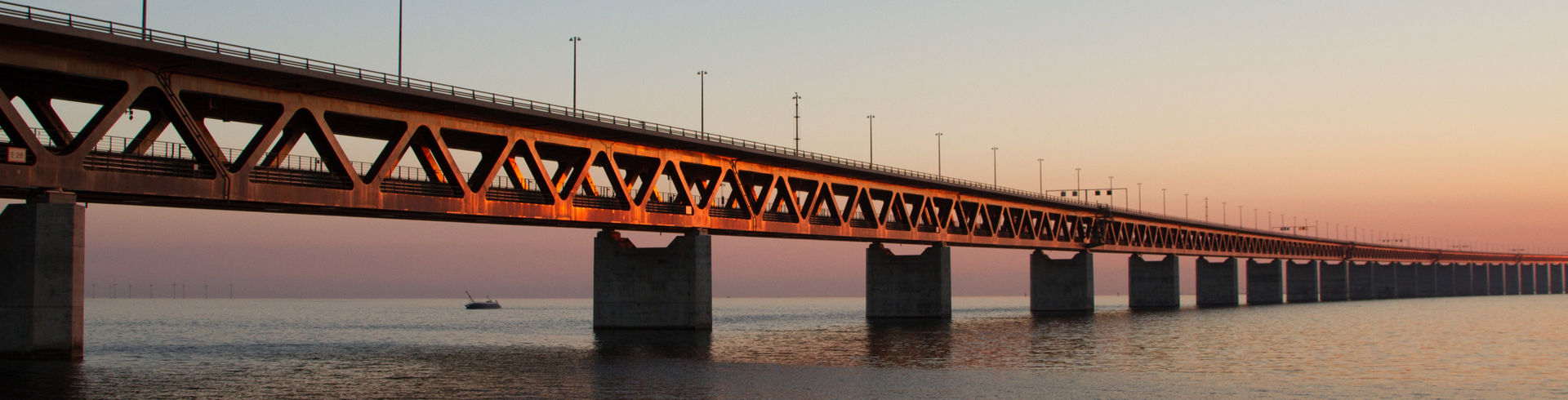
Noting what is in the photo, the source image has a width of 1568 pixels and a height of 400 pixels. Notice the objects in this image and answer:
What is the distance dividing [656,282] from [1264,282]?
145905 mm

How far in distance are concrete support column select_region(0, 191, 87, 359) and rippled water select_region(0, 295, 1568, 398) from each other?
3.68 feet

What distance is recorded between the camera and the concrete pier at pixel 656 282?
73.0 meters

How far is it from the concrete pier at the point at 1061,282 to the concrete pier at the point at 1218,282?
47.5 meters

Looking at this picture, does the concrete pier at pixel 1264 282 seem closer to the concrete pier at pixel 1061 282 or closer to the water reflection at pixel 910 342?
the concrete pier at pixel 1061 282

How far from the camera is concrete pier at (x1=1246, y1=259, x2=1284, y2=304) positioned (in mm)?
191750

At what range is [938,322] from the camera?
320 ft

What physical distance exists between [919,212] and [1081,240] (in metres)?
40.4

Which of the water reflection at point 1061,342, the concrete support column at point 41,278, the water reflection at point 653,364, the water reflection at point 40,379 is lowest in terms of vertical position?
the water reflection at point 1061,342

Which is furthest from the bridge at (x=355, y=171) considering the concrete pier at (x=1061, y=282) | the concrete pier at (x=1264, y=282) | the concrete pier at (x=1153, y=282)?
the concrete pier at (x=1264, y=282)

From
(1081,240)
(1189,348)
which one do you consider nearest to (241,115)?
(1189,348)

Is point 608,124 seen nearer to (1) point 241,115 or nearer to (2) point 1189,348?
(1) point 241,115

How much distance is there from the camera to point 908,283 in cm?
10588

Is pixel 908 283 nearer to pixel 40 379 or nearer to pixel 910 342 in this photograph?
pixel 910 342

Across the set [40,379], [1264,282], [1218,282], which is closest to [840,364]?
[40,379]
